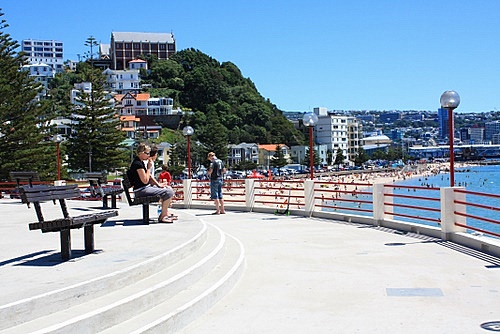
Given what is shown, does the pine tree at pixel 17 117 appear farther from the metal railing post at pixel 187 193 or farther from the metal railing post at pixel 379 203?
the metal railing post at pixel 379 203

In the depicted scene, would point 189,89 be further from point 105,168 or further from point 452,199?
point 452,199

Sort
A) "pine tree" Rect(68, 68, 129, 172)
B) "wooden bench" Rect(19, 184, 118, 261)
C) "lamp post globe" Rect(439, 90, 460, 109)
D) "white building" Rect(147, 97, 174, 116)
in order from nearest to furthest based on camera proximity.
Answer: "wooden bench" Rect(19, 184, 118, 261)
"lamp post globe" Rect(439, 90, 460, 109)
"pine tree" Rect(68, 68, 129, 172)
"white building" Rect(147, 97, 174, 116)

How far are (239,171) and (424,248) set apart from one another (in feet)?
382

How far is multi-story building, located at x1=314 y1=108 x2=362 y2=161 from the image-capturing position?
15938cm

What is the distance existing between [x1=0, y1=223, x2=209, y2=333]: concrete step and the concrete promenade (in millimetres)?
166

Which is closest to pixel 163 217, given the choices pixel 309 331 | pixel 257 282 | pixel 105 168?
pixel 257 282

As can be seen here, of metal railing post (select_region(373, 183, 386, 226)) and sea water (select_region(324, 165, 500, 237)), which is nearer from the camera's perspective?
metal railing post (select_region(373, 183, 386, 226))

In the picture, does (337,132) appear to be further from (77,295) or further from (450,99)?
(77,295)

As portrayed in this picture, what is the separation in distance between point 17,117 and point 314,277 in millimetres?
39273

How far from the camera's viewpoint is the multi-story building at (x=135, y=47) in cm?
18100

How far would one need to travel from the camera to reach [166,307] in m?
5.73

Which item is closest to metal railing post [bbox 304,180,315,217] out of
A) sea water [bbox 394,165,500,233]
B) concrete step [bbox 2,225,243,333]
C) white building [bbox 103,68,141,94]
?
sea water [bbox 394,165,500,233]

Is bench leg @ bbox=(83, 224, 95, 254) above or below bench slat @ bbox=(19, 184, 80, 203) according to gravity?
below

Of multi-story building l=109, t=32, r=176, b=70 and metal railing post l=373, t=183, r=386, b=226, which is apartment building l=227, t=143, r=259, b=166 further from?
metal railing post l=373, t=183, r=386, b=226
